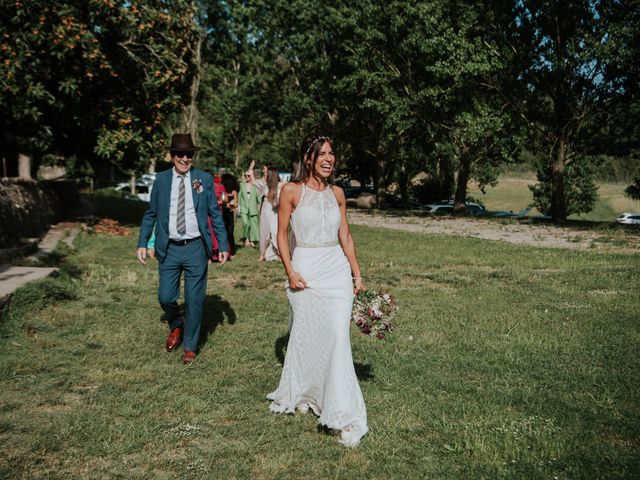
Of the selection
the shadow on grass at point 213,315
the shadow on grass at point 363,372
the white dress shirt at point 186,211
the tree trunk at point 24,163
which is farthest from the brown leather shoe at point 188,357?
the tree trunk at point 24,163

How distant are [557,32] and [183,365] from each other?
2419cm

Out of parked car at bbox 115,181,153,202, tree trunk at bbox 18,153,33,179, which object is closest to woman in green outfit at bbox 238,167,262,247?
tree trunk at bbox 18,153,33,179

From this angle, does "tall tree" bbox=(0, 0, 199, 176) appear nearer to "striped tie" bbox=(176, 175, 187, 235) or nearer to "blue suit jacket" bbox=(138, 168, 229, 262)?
"blue suit jacket" bbox=(138, 168, 229, 262)

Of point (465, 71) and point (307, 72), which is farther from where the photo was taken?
point (307, 72)

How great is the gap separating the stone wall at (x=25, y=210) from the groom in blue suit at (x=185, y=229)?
27.7 feet

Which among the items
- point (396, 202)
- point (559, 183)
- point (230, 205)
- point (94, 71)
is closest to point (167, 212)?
point (230, 205)

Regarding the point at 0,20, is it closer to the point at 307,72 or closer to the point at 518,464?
the point at 518,464

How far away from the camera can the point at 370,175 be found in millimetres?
58625

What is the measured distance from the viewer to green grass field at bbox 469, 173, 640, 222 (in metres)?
68.2

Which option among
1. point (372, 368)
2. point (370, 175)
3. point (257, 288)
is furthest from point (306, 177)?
point (370, 175)

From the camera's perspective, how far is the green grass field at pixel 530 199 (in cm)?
6824

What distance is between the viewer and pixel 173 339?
6.83 m

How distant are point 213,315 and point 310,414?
12.1 ft

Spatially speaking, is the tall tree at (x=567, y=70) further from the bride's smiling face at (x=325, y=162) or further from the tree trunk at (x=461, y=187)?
the bride's smiling face at (x=325, y=162)
